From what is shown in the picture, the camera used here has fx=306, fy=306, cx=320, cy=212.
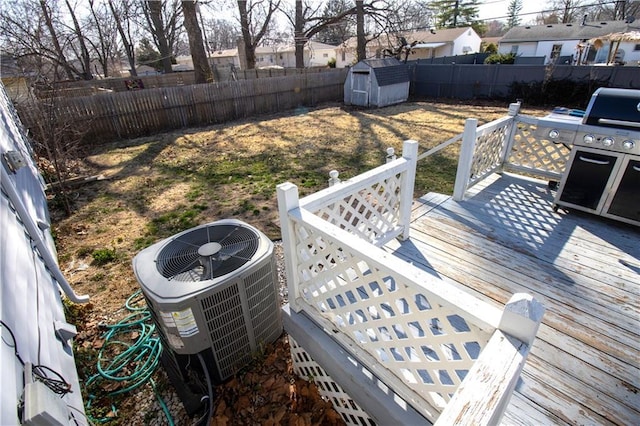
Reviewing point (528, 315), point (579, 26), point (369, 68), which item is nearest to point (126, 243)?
point (528, 315)

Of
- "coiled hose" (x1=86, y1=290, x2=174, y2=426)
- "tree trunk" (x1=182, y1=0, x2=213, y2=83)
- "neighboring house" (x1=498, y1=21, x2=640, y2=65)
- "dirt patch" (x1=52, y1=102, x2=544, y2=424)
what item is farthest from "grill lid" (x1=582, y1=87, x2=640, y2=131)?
"neighboring house" (x1=498, y1=21, x2=640, y2=65)

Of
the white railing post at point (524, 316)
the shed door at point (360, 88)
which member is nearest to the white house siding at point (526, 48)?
the shed door at point (360, 88)

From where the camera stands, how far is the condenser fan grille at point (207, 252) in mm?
1895

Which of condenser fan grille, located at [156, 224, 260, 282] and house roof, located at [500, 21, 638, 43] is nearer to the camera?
condenser fan grille, located at [156, 224, 260, 282]

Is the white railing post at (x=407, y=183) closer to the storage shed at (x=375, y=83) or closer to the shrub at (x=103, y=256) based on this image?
the shrub at (x=103, y=256)

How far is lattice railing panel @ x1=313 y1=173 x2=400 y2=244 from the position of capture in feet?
7.88

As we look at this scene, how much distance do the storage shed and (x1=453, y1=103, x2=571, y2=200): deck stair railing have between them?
8554mm

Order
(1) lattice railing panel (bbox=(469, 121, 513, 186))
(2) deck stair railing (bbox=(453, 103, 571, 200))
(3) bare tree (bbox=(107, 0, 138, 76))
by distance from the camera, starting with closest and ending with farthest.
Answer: (2) deck stair railing (bbox=(453, 103, 571, 200)) → (1) lattice railing panel (bbox=(469, 121, 513, 186)) → (3) bare tree (bbox=(107, 0, 138, 76))

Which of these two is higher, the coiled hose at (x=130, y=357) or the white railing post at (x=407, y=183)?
the white railing post at (x=407, y=183)

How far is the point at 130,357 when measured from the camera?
2424mm

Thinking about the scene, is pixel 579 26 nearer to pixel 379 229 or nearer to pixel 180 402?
pixel 379 229

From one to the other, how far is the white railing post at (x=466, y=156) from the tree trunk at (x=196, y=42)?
11.2 m

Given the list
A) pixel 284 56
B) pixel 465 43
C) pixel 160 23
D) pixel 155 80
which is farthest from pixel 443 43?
pixel 155 80

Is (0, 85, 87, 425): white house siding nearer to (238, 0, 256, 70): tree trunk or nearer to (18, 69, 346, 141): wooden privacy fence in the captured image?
(18, 69, 346, 141): wooden privacy fence
